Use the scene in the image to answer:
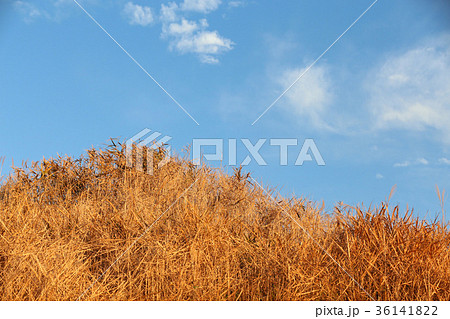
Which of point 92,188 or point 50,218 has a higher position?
point 92,188

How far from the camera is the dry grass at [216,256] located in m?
4.87

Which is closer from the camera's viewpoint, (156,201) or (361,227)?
(361,227)

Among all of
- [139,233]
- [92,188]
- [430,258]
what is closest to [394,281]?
[430,258]

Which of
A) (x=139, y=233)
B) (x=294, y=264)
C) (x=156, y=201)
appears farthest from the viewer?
(x=156, y=201)

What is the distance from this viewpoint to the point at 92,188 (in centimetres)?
907

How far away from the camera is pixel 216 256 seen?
5.61m

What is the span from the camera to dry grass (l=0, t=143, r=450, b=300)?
4.87m

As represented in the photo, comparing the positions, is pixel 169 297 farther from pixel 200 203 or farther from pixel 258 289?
pixel 200 203

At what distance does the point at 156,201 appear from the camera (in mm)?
7746
